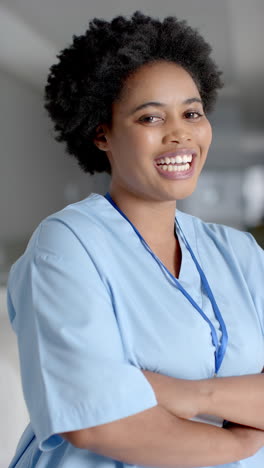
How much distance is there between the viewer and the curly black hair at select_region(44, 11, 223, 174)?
129 centimetres

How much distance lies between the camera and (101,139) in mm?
1384

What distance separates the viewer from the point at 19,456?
1314 mm

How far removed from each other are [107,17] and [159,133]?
11.6 feet

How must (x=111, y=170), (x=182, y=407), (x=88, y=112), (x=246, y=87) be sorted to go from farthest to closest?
(x=246, y=87) < (x=111, y=170) < (x=88, y=112) < (x=182, y=407)

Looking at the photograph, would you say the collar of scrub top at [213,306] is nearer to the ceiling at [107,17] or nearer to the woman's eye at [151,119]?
the woman's eye at [151,119]

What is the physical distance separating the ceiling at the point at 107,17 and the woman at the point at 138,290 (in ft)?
10.6

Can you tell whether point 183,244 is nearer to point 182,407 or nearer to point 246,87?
point 182,407

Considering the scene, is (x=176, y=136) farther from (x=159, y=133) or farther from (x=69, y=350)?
(x=69, y=350)

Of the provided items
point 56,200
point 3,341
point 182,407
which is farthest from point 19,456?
point 56,200

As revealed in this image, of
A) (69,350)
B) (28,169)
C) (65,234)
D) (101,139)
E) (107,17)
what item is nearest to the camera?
(69,350)

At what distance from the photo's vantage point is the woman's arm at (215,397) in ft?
3.55

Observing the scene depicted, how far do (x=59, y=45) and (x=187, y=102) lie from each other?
11.7 feet

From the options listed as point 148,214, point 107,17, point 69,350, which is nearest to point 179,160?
point 148,214

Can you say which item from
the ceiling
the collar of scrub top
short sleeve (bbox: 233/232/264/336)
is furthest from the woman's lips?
the ceiling
